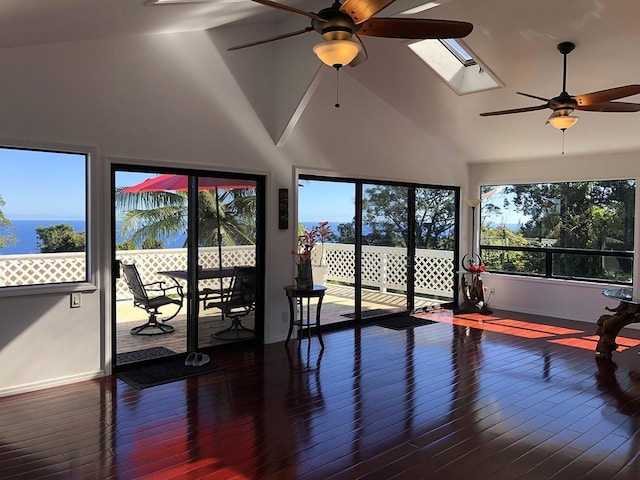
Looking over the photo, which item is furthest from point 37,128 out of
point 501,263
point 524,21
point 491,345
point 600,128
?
point 501,263

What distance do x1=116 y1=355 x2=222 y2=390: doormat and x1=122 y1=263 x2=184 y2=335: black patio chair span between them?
35cm

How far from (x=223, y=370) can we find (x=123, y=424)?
138 centimetres

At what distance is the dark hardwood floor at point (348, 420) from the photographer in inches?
122

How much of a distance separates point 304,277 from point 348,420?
2.25 m

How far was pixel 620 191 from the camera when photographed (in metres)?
7.24

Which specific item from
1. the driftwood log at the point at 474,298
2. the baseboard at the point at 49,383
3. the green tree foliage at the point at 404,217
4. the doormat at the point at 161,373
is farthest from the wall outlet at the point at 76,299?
the driftwood log at the point at 474,298

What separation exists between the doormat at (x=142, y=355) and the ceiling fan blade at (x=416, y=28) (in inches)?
145

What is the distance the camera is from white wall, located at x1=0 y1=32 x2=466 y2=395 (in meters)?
4.29

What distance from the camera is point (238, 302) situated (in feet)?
19.1

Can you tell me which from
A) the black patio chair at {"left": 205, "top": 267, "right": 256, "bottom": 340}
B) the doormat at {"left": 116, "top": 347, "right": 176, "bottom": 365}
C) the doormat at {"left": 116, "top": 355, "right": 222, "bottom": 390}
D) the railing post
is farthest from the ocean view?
the railing post

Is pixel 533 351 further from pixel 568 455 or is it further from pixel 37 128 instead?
pixel 37 128

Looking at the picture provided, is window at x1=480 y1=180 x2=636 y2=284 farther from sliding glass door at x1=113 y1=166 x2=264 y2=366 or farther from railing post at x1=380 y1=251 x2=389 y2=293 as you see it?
sliding glass door at x1=113 y1=166 x2=264 y2=366

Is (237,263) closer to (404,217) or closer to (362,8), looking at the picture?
(404,217)

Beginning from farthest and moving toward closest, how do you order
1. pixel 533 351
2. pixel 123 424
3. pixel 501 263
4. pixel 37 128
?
1. pixel 501 263
2. pixel 533 351
3. pixel 37 128
4. pixel 123 424
